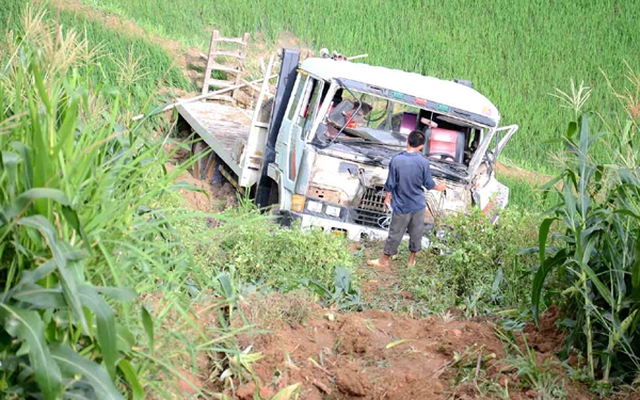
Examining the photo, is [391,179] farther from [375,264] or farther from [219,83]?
[219,83]

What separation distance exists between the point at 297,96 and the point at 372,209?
1.97 metres

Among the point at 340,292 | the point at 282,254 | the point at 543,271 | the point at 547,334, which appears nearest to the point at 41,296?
the point at 543,271

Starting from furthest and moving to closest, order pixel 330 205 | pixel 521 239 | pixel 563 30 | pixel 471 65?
pixel 563 30
pixel 471 65
pixel 330 205
pixel 521 239

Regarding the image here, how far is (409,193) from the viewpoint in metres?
9.55

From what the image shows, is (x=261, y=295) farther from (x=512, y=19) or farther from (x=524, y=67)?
(x=512, y=19)

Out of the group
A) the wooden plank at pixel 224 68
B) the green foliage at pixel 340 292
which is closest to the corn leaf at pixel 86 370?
the green foliage at pixel 340 292

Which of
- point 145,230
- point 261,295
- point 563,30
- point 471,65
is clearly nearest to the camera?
point 145,230

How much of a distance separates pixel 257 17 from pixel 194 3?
1827mm

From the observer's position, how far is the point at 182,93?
1980cm

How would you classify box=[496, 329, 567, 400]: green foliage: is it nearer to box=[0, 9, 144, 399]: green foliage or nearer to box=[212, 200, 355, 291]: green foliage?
box=[0, 9, 144, 399]: green foliage

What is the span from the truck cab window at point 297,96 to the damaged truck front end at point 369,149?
26 centimetres

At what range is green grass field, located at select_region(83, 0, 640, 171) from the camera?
22.7 m

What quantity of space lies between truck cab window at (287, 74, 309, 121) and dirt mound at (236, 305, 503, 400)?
18.1 feet

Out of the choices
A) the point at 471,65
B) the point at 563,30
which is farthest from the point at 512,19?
the point at 471,65
